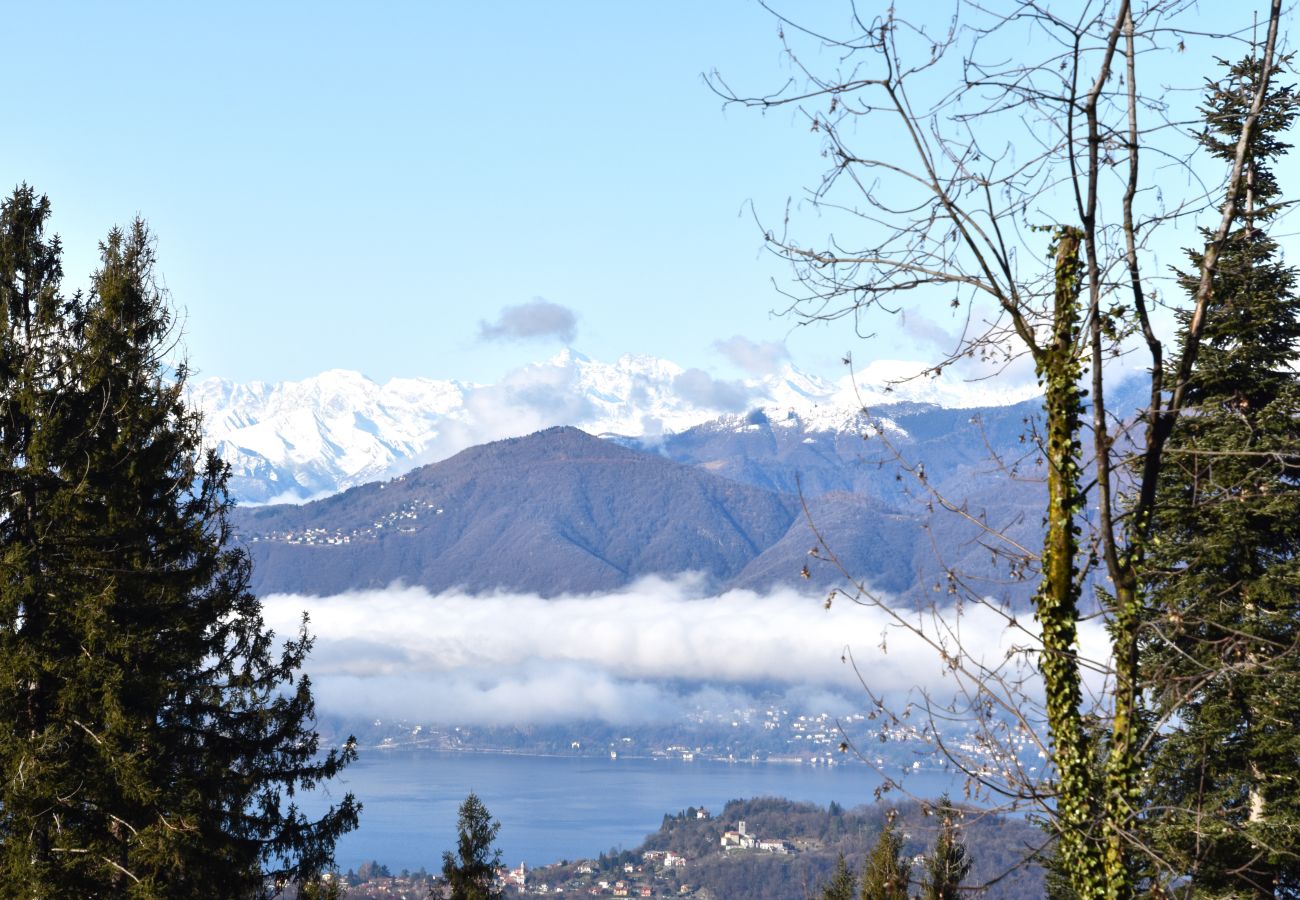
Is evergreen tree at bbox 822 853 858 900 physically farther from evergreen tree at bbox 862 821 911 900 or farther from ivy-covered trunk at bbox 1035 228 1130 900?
ivy-covered trunk at bbox 1035 228 1130 900

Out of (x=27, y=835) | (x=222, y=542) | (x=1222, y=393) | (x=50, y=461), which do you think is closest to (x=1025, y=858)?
(x=1222, y=393)

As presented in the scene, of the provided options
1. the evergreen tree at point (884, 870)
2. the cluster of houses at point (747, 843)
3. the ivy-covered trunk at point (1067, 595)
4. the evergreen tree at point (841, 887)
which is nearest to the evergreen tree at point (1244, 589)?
the ivy-covered trunk at point (1067, 595)

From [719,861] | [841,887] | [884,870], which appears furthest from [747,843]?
[884,870]

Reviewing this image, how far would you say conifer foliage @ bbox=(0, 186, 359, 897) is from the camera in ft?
40.7

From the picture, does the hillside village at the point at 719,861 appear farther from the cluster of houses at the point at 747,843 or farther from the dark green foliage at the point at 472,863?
the dark green foliage at the point at 472,863

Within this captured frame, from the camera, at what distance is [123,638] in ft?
41.8

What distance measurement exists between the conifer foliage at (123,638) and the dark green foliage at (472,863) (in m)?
6.54

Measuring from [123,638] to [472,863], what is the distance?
11.5 meters

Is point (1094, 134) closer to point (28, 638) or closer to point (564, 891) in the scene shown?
point (28, 638)

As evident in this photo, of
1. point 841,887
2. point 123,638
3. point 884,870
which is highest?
point 123,638

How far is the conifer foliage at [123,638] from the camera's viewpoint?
12.4m

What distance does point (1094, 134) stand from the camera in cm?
547

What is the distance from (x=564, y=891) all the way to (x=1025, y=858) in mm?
134747

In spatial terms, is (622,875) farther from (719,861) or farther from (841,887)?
(841,887)
